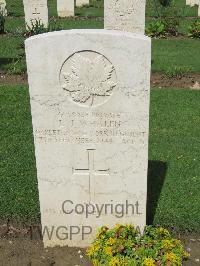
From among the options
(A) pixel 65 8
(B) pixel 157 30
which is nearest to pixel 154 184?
(B) pixel 157 30

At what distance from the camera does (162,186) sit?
17.1ft

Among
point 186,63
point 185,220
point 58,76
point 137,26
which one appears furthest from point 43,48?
point 186,63

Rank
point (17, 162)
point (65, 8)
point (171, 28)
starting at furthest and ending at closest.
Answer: point (65, 8)
point (171, 28)
point (17, 162)

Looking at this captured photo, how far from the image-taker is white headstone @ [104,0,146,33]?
33.8 feet

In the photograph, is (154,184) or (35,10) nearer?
(154,184)

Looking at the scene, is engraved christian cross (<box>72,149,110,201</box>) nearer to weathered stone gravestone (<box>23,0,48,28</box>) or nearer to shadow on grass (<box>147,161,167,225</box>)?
shadow on grass (<box>147,161,167,225</box>)

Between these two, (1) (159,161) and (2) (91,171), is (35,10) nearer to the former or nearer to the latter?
(1) (159,161)

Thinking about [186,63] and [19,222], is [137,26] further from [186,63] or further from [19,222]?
[19,222]

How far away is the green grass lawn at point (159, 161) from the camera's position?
186 inches

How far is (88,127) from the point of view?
3.73 meters

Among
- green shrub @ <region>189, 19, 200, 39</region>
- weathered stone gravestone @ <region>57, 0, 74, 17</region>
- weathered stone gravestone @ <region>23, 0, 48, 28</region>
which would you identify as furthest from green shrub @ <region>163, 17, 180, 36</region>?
weathered stone gravestone @ <region>57, 0, 74, 17</region>

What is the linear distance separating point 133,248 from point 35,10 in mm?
12101

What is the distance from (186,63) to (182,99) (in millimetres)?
2900

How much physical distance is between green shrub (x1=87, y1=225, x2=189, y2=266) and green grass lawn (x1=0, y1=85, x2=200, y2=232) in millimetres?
697
